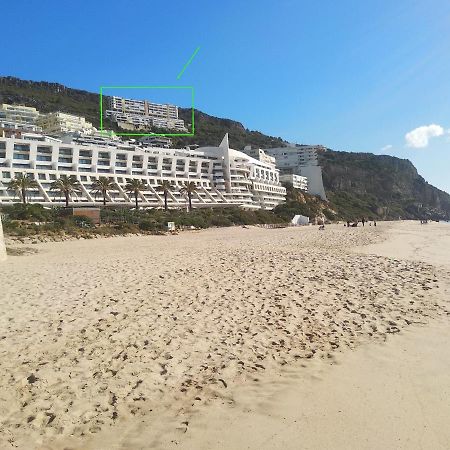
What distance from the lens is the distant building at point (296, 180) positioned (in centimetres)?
12544

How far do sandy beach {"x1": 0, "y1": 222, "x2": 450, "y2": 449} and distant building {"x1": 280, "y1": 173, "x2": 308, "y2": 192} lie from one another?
386 feet

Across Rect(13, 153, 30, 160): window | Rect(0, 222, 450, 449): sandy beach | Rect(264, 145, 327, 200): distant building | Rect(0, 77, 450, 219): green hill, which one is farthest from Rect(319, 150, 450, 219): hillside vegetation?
Rect(0, 222, 450, 449): sandy beach

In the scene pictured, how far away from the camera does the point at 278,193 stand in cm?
10700

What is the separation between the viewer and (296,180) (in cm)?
12938

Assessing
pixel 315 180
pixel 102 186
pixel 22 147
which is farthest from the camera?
pixel 315 180

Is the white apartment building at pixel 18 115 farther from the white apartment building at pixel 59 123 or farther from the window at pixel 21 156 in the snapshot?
the window at pixel 21 156

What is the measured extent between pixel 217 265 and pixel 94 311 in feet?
23.1

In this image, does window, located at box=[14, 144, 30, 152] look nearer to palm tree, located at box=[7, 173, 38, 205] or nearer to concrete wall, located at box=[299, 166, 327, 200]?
palm tree, located at box=[7, 173, 38, 205]

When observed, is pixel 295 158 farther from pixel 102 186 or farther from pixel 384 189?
pixel 102 186

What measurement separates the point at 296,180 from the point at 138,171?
64373 millimetres

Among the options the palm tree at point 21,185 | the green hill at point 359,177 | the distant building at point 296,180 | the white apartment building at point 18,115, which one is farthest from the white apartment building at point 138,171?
the green hill at point 359,177

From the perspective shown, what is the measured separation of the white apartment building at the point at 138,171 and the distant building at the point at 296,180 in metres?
12.8

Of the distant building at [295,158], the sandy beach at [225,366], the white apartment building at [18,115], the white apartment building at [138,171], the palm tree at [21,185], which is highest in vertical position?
the white apartment building at [18,115]

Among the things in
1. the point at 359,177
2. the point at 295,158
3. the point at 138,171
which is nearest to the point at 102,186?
the point at 138,171
